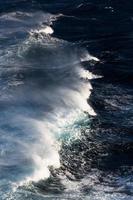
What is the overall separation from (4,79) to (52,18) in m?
8.03

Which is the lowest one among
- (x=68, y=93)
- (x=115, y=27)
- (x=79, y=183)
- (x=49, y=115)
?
(x=79, y=183)

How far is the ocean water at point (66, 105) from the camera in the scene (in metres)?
12.5

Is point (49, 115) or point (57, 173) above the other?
Answer: point (49, 115)

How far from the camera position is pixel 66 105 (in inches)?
637

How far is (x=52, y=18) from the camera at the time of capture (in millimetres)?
25281

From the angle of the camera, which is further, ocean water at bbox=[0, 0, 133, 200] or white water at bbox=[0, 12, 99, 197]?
white water at bbox=[0, 12, 99, 197]

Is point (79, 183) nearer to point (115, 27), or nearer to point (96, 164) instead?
point (96, 164)

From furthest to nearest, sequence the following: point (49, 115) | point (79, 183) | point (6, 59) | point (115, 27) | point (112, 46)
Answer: point (115, 27) → point (112, 46) → point (6, 59) → point (49, 115) → point (79, 183)

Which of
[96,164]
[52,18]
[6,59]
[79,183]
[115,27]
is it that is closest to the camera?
[79,183]

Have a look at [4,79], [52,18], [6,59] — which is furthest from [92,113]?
[52,18]

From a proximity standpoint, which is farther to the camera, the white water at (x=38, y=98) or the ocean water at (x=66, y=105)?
Answer: the white water at (x=38, y=98)

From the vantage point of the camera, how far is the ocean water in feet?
41.0

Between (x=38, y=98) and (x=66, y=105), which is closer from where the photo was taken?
(x=66, y=105)

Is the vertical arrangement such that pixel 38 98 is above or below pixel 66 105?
above
